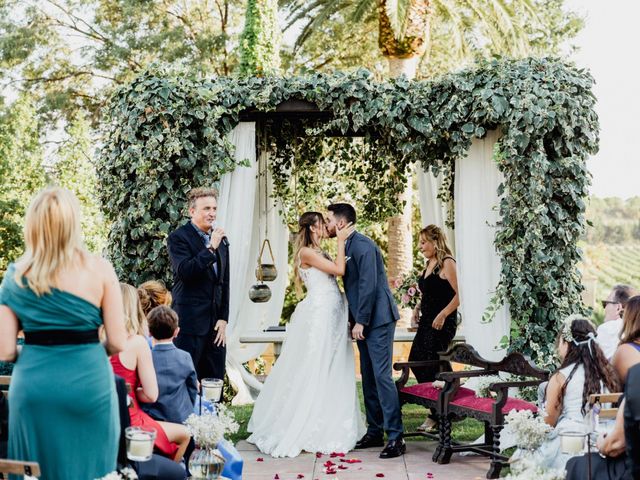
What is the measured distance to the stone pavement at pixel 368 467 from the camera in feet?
18.4

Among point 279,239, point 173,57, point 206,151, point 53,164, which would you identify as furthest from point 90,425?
point 53,164

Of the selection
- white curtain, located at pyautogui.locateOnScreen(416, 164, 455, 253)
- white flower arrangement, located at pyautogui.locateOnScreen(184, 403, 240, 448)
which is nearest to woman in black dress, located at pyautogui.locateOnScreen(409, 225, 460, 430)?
white curtain, located at pyautogui.locateOnScreen(416, 164, 455, 253)

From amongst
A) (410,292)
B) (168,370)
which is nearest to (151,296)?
(168,370)

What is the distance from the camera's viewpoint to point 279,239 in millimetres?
8867

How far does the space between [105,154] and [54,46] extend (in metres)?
14.0

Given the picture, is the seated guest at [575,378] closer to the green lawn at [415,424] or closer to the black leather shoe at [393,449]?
the black leather shoe at [393,449]

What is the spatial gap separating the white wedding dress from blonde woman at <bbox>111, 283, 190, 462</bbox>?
6.42ft

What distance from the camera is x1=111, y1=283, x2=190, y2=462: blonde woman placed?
13.6 ft

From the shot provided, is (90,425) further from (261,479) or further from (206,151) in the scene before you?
(206,151)

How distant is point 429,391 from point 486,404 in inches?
24.7

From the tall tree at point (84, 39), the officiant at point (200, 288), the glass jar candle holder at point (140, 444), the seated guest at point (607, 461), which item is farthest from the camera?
the tall tree at point (84, 39)

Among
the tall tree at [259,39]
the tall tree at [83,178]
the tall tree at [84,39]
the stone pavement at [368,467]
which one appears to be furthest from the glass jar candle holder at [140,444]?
the tall tree at [83,178]

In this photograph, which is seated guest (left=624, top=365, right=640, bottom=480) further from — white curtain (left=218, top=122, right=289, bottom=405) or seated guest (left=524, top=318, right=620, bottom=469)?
white curtain (left=218, top=122, right=289, bottom=405)

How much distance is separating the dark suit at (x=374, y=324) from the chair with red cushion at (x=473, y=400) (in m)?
0.22
